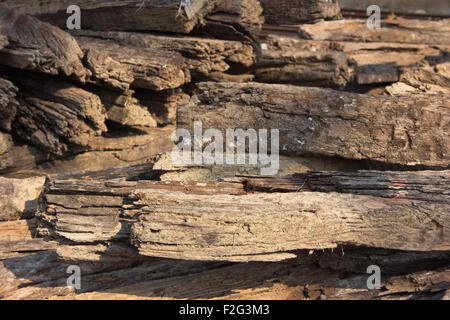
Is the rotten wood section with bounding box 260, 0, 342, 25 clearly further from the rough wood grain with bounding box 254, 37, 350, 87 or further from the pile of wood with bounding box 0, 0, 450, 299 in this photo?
the rough wood grain with bounding box 254, 37, 350, 87

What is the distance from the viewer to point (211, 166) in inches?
153

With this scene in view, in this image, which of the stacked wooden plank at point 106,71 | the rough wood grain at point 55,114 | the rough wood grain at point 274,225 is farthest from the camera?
the rough wood grain at point 55,114

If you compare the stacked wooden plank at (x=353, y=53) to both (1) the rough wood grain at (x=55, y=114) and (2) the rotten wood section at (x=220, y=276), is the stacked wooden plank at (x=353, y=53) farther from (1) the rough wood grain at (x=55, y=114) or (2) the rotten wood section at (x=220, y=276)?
(2) the rotten wood section at (x=220, y=276)

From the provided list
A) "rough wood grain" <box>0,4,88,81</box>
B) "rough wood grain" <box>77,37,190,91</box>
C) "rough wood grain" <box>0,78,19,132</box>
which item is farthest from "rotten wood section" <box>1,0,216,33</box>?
"rough wood grain" <box>0,78,19,132</box>

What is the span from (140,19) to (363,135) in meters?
2.99

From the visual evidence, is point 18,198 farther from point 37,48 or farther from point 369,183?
point 369,183

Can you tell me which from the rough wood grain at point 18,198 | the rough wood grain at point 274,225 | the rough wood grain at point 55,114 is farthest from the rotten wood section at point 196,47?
the rough wood grain at point 274,225

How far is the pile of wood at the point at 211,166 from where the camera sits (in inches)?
120

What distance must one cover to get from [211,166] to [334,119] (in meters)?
1.20

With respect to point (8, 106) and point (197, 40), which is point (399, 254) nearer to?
point (197, 40)

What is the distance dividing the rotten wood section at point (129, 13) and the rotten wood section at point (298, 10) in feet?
3.95

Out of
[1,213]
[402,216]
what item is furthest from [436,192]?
[1,213]

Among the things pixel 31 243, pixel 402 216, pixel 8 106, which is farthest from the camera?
pixel 8 106

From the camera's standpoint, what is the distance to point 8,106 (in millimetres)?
4406
